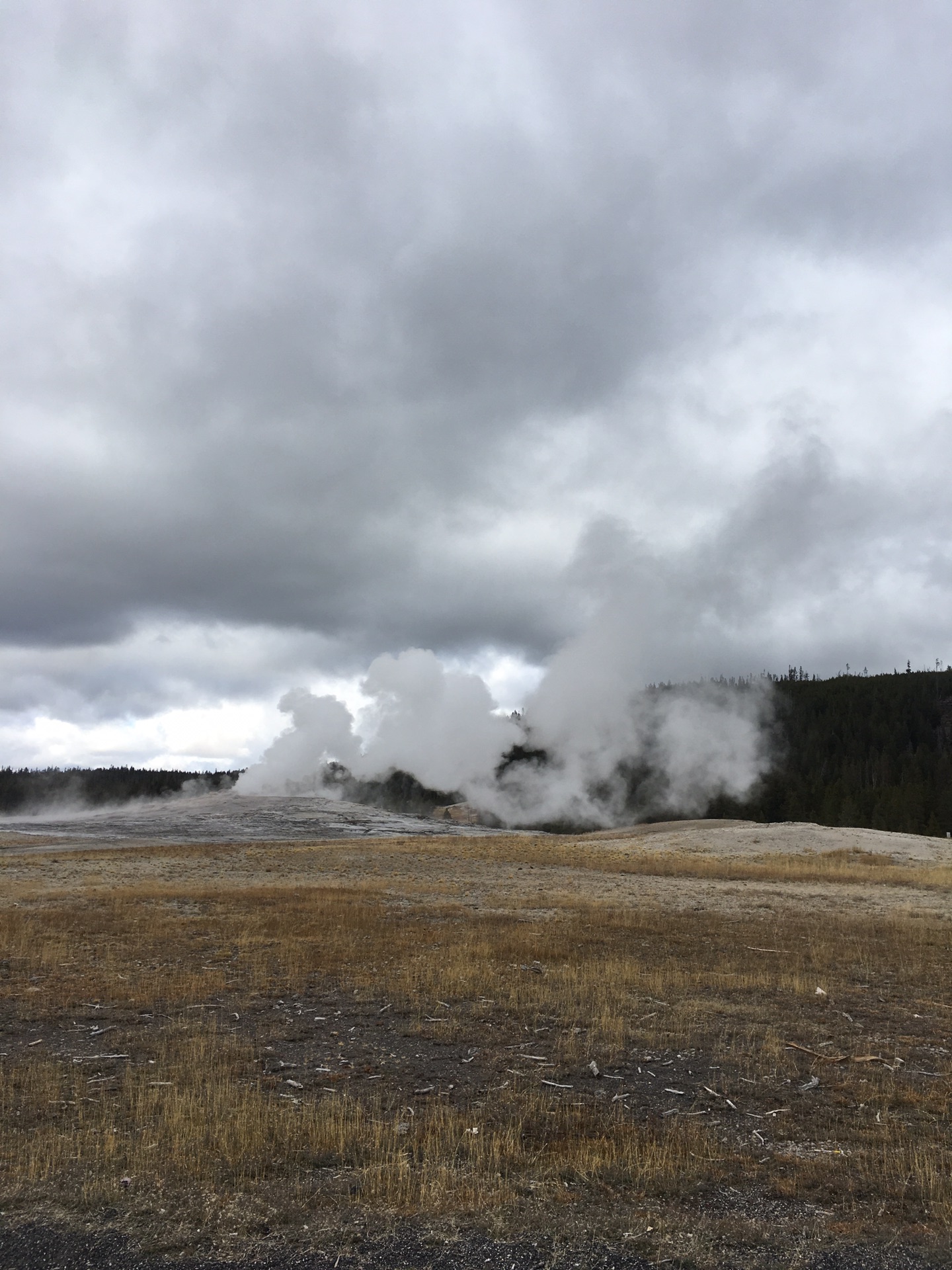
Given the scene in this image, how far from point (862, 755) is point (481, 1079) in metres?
122

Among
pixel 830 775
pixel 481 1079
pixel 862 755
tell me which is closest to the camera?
pixel 481 1079

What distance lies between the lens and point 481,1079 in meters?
9.70

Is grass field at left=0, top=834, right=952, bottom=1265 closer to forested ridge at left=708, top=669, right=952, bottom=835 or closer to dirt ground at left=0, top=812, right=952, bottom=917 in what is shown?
dirt ground at left=0, top=812, right=952, bottom=917

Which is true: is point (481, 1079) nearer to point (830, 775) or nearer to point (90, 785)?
point (830, 775)

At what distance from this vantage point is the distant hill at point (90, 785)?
147500mm

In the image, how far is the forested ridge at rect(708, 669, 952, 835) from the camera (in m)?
87.9

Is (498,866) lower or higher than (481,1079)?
lower

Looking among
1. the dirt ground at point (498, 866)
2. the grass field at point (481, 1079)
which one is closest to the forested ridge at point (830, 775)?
the dirt ground at point (498, 866)

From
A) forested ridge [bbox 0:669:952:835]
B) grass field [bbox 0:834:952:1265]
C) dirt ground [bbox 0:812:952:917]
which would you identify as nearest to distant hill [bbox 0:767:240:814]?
forested ridge [bbox 0:669:952:835]

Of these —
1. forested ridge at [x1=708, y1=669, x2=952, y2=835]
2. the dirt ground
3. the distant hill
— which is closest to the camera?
the dirt ground

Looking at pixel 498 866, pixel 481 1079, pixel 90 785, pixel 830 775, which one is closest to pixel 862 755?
pixel 830 775

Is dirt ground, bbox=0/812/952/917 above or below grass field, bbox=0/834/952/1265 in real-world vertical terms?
below

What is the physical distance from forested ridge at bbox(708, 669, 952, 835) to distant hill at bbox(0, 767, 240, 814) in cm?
8833

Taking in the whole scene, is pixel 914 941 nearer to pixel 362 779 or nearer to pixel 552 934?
pixel 552 934
